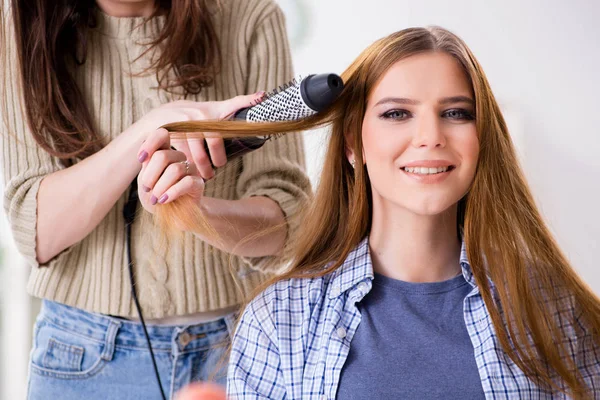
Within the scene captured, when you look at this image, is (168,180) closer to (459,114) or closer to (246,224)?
(246,224)

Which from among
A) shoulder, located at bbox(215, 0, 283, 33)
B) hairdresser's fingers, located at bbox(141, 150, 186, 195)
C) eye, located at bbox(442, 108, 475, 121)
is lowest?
hairdresser's fingers, located at bbox(141, 150, 186, 195)

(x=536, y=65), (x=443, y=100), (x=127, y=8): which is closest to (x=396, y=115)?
(x=443, y=100)

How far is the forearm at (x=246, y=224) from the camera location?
1.03 m

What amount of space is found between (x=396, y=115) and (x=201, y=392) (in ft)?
1.52

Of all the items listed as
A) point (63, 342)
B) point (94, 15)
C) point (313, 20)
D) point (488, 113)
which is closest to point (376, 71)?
point (488, 113)

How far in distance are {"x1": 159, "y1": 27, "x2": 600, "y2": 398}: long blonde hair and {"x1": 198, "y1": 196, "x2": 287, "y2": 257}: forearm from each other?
0.12 ft

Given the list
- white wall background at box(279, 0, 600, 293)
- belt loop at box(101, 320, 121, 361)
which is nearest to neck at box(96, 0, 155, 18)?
belt loop at box(101, 320, 121, 361)

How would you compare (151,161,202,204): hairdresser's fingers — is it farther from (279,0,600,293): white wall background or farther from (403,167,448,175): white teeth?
(279,0,600,293): white wall background

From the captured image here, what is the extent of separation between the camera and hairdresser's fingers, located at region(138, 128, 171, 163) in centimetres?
92

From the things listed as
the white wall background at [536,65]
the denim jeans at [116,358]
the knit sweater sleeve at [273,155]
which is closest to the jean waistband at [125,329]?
the denim jeans at [116,358]

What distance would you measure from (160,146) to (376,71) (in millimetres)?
321

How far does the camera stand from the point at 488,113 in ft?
3.38

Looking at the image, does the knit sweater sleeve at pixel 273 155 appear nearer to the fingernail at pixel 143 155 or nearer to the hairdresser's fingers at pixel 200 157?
the hairdresser's fingers at pixel 200 157

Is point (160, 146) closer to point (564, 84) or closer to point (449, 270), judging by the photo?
point (449, 270)
